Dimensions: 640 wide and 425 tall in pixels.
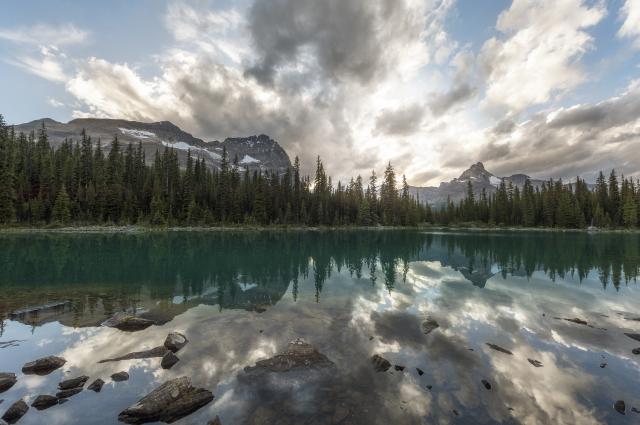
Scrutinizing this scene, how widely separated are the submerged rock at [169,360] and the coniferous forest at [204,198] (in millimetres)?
100271

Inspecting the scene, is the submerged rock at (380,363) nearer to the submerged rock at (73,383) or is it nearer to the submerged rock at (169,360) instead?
the submerged rock at (169,360)

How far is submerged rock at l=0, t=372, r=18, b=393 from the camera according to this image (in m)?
10.1

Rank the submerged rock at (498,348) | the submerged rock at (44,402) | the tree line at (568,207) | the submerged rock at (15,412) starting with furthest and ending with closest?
the tree line at (568,207) < the submerged rock at (498,348) < the submerged rock at (44,402) < the submerged rock at (15,412)

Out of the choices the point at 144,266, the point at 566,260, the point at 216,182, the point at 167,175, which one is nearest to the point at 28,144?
the point at 167,175

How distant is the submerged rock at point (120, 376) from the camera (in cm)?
1118

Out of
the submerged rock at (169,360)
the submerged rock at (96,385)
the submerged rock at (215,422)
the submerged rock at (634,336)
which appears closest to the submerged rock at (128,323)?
the submerged rock at (169,360)

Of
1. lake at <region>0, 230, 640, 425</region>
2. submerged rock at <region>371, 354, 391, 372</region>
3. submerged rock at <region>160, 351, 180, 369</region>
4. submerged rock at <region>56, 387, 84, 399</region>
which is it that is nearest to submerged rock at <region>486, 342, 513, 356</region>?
lake at <region>0, 230, 640, 425</region>

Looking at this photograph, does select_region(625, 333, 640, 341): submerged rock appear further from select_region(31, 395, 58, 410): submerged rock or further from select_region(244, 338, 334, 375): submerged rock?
select_region(31, 395, 58, 410): submerged rock

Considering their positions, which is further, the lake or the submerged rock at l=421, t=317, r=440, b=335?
the submerged rock at l=421, t=317, r=440, b=335

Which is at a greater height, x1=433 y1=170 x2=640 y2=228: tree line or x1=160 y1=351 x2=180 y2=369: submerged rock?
x1=433 y1=170 x2=640 y2=228: tree line

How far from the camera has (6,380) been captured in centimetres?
1045

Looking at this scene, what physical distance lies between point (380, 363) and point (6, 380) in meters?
13.6

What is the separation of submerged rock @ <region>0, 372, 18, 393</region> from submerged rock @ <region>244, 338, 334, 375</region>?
7890 mm

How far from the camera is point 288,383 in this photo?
11.3 meters
